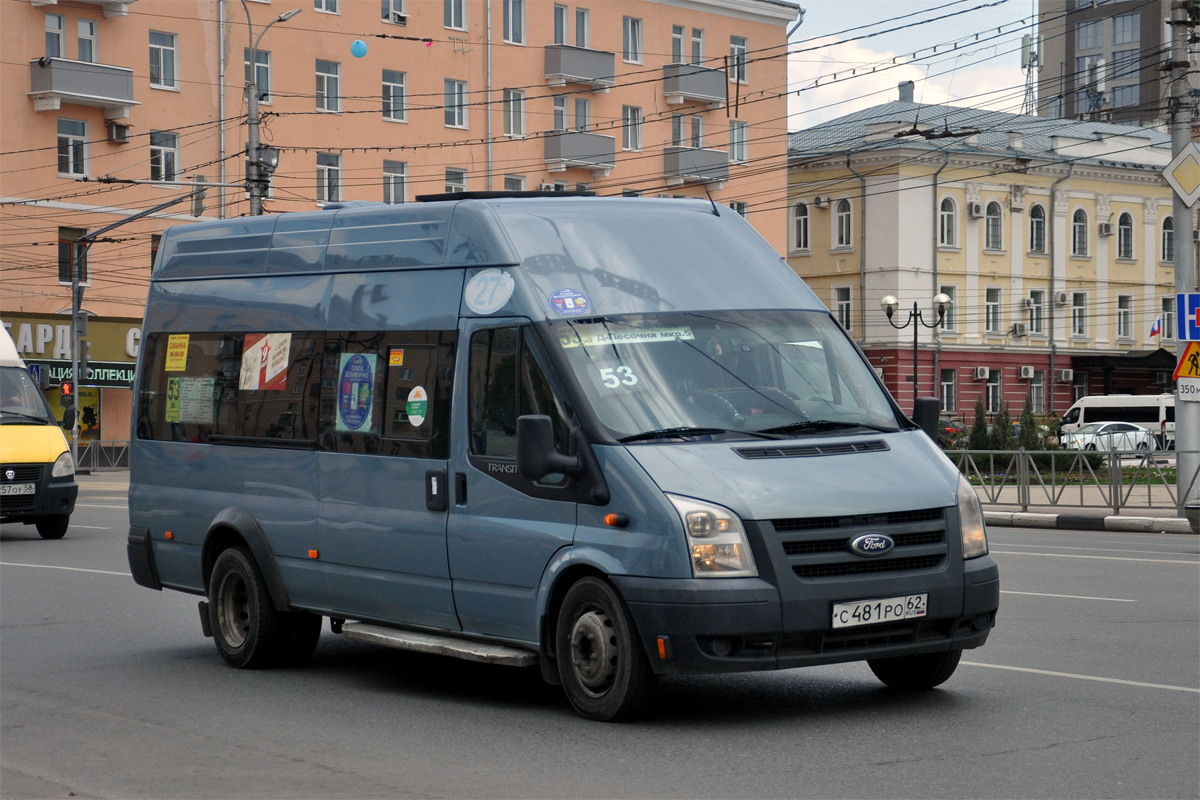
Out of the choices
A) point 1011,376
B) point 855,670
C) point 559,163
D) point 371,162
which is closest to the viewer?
point 855,670

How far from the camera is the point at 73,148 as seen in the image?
46.9 metres

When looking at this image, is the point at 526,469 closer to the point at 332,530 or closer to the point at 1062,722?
the point at 332,530

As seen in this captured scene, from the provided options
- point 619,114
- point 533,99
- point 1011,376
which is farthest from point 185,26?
point 1011,376

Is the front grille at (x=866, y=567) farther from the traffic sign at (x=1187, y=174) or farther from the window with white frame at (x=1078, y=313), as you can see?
the window with white frame at (x=1078, y=313)

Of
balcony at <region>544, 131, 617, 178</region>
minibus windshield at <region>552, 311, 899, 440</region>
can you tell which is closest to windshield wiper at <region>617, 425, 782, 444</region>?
minibus windshield at <region>552, 311, 899, 440</region>

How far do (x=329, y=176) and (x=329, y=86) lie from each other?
2.79 metres

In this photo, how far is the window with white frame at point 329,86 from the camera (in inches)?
2016

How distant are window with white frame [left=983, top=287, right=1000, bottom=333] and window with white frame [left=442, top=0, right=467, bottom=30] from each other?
25.3 meters

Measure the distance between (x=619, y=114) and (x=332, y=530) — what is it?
50.6 meters

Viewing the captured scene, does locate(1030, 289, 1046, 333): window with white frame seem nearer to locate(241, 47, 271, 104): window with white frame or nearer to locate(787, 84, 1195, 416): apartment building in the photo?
locate(787, 84, 1195, 416): apartment building

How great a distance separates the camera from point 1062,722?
7406 millimetres

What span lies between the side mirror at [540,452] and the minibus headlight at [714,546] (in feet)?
2.24

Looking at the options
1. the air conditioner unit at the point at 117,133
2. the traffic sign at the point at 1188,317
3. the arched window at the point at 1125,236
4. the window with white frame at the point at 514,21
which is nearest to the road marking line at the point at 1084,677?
the traffic sign at the point at 1188,317

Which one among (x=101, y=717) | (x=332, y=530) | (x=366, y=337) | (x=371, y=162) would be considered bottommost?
(x=101, y=717)
